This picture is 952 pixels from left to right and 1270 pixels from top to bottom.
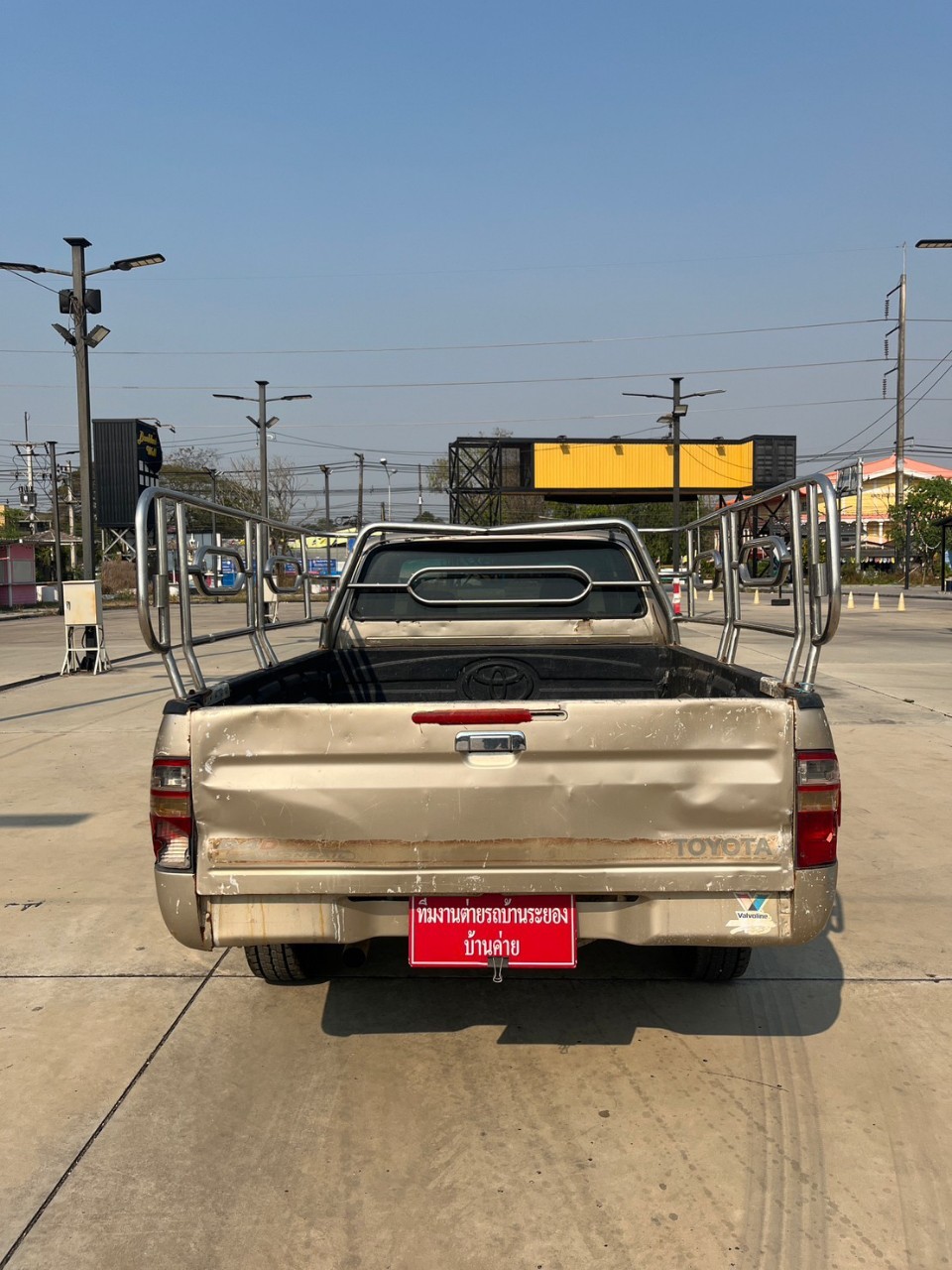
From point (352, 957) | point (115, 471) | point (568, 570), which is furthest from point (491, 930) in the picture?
point (115, 471)

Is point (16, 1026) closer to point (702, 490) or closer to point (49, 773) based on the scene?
point (49, 773)

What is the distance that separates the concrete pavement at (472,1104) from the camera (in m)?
2.59

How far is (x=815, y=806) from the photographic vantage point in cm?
302

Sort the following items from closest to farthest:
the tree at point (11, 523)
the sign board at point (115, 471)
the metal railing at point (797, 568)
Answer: the metal railing at point (797, 568) → the sign board at point (115, 471) → the tree at point (11, 523)

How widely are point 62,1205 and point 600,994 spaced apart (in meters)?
2.03

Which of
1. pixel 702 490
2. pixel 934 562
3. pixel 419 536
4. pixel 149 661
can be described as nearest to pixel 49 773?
pixel 419 536

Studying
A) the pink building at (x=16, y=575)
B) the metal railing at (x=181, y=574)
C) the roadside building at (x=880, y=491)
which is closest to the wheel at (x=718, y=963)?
the metal railing at (x=181, y=574)

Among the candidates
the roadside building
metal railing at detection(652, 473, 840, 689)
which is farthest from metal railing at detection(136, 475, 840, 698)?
the roadside building

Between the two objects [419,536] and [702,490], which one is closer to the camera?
[419,536]

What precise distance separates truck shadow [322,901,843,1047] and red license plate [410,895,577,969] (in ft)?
2.27

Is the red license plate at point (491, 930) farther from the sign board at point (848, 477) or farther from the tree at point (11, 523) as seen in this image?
the tree at point (11, 523)

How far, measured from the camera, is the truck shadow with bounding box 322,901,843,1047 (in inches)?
146

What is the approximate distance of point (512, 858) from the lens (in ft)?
9.96

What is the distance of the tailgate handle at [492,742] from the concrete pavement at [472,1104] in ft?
3.67
